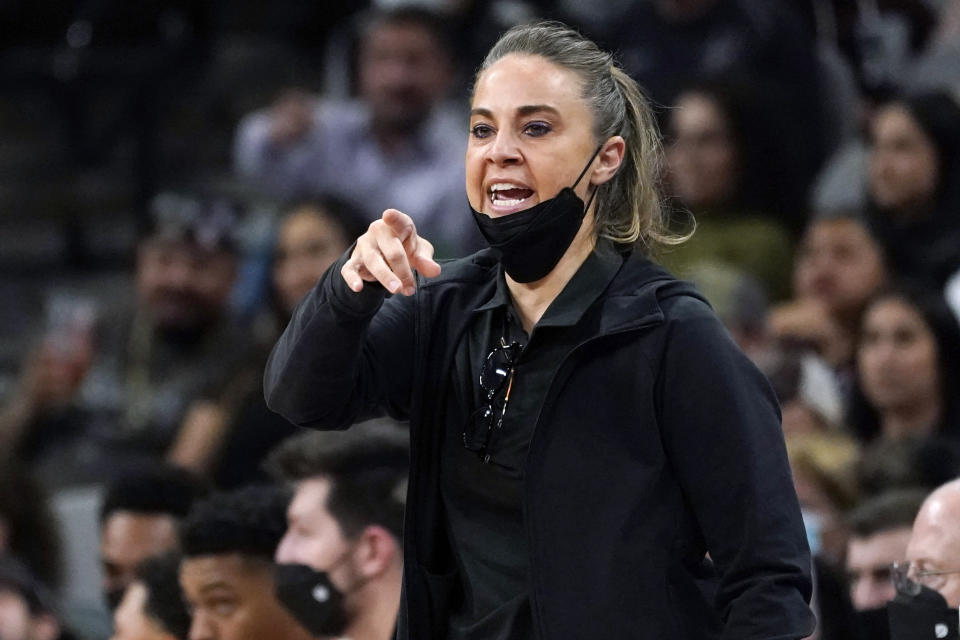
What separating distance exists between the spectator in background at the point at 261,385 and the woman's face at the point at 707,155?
1247 millimetres

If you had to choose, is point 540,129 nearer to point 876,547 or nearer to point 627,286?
point 627,286

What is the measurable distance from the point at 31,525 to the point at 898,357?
2757mm

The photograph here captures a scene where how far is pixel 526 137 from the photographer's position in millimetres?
2236

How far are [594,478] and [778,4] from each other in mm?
4487

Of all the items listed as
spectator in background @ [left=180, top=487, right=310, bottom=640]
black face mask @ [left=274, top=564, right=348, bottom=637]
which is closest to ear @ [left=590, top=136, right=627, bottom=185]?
black face mask @ [left=274, top=564, right=348, bottom=637]

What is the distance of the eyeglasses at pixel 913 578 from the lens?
2639 mm

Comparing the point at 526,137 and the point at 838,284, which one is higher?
the point at 526,137

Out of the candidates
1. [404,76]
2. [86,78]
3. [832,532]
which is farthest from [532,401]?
[86,78]

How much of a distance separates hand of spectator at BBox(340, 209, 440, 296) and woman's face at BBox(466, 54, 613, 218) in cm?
16

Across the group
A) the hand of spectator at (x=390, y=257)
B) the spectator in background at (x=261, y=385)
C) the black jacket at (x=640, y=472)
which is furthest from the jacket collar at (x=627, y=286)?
the spectator in background at (x=261, y=385)

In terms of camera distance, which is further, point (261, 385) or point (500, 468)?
point (261, 385)

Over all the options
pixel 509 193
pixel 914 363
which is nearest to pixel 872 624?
pixel 914 363

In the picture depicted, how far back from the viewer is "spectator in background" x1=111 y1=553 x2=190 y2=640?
394cm

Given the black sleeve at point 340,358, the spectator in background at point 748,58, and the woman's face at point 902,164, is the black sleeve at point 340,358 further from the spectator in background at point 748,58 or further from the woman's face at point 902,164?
the spectator in background at point 748,58
